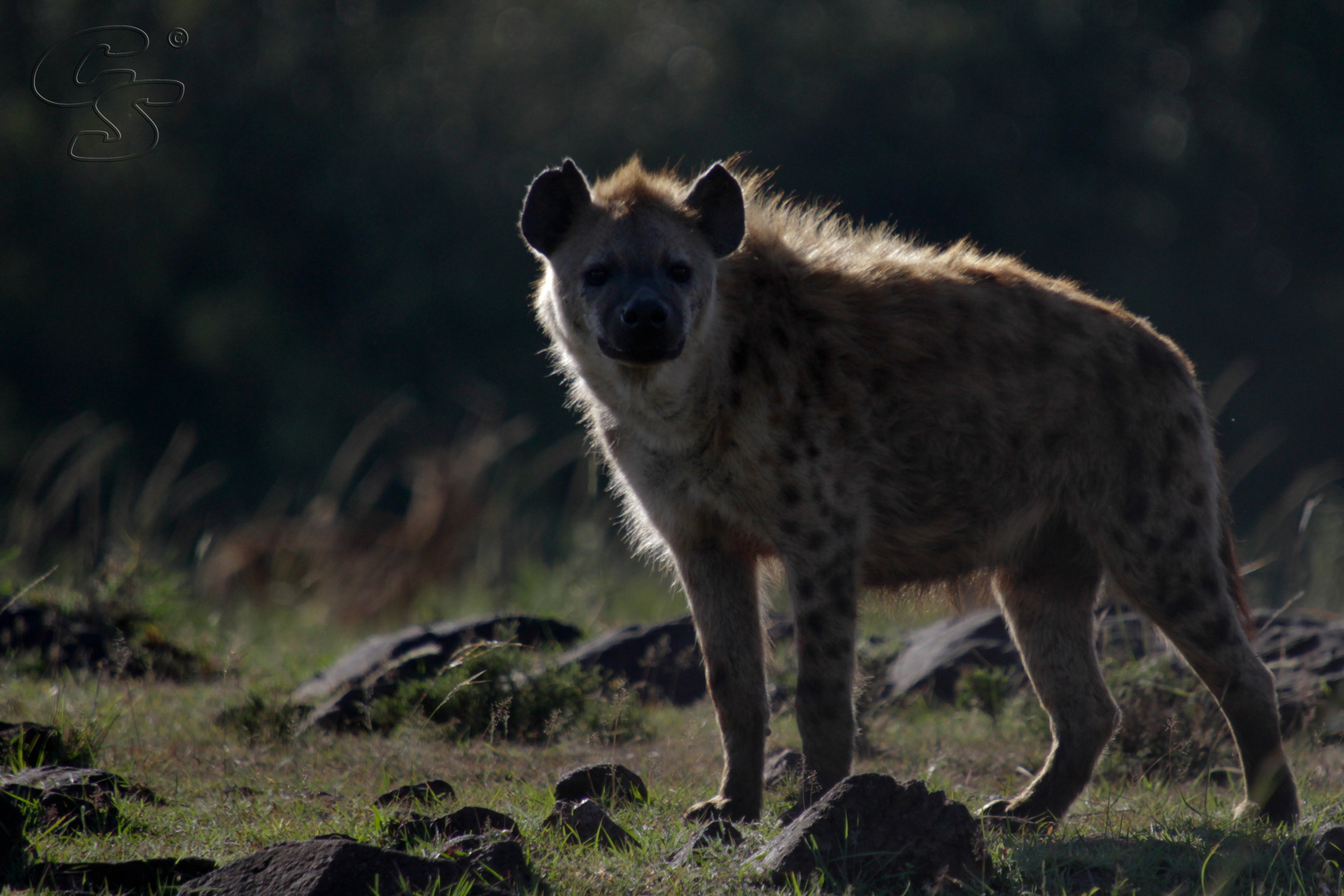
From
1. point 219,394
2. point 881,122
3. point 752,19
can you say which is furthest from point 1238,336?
point 219,394

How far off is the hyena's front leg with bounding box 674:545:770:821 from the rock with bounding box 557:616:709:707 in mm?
1275

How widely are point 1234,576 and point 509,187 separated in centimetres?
1219

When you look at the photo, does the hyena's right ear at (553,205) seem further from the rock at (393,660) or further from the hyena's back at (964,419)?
the rock at (393,660)

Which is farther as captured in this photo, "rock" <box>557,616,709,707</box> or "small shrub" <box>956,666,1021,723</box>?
"rock" <box>557,616,709,707</box>

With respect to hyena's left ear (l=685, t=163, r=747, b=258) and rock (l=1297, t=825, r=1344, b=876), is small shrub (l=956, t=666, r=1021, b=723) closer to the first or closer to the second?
rock (l=1297, t=825, r=1344, b=876)

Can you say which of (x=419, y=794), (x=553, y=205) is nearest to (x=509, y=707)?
(x=419, y=794)

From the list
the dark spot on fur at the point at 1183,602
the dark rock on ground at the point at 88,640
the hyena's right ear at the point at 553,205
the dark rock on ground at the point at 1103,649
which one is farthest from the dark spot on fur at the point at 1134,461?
the dark rock on ground at the point at 88,640

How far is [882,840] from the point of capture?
8.73 feet

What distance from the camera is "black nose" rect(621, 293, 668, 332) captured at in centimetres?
327

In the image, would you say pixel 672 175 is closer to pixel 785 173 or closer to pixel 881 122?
pixel 785 173

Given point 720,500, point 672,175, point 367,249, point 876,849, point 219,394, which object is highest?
point 672,175

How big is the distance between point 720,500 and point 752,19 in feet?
46.8

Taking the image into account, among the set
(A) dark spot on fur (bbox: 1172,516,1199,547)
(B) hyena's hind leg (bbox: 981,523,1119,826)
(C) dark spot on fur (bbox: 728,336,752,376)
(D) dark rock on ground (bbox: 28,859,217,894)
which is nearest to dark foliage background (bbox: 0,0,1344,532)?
(B) hyena's hind leg (bbox: 981,523,1119,826)

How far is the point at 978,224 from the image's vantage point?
14898 millimetres
